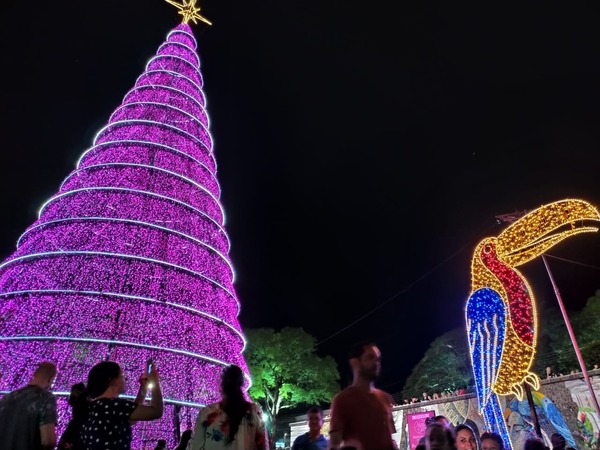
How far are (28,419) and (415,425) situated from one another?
2002 centimetres

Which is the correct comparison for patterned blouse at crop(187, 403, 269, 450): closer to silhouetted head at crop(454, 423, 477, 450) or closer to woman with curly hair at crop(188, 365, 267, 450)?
woman with curly hair at crop(188, 365, 267, 450)

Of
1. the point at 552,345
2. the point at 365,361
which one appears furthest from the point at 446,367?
the point at 365,361

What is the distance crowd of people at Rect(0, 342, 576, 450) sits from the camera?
3004mm

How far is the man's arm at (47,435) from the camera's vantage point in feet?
11.1

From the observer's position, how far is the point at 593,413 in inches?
570

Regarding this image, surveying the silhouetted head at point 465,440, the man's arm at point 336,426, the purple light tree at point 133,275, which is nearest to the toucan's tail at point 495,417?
the silhouetted head at point 465,440

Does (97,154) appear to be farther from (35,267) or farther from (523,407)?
(523,407)

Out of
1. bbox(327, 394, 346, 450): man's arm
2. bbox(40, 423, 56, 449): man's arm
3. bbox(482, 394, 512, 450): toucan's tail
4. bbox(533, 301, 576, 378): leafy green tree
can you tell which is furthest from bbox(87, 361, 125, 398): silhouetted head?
bbox(533, 301, 576, 378): leafy green tree

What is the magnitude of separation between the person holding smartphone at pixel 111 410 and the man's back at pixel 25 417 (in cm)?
73

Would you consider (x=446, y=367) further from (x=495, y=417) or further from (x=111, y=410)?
(x=111, y=410)

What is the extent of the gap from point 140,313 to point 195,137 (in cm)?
674

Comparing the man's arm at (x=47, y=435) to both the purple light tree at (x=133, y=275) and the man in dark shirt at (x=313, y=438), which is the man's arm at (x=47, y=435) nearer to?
the man in dark shirt at (x=313, y=438)

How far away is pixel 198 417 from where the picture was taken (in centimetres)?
331

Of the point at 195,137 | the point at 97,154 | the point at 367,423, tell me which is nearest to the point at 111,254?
the point at 97,154
